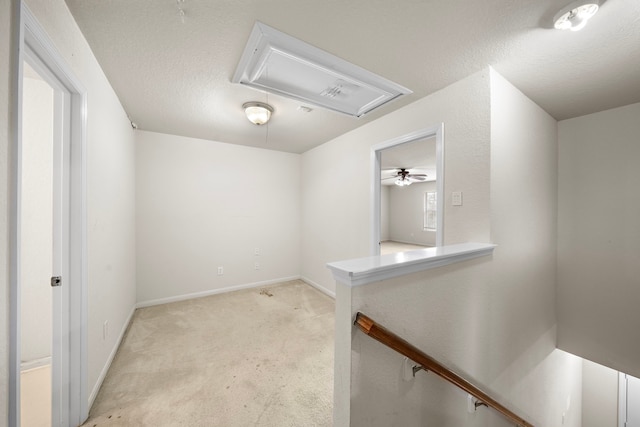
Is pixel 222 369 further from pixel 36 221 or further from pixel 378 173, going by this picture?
pixel 378 173

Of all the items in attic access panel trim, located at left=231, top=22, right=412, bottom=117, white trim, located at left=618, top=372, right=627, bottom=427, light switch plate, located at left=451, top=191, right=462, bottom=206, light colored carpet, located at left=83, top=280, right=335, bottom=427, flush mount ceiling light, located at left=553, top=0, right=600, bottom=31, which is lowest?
white trim, located at left=618, top=372, right=627, bottom=427

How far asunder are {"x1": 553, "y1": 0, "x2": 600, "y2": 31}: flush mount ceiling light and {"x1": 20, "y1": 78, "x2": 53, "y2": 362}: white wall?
3.72 m

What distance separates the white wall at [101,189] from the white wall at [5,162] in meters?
0.30

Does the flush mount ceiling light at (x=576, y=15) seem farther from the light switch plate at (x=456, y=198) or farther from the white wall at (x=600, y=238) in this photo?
the white wall at (x=600, y=238)

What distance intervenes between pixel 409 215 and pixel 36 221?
9288mm

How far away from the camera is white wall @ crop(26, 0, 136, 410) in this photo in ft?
4.36

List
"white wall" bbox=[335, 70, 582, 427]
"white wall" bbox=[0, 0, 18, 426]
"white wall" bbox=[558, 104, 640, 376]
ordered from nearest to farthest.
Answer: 1. "white wall" bbox=[0, 0, 18, 426]
2. "white wall" bbox=[335, 70, 582, 427]
3. "white wall" bbox=[558, 104, 640, 376]

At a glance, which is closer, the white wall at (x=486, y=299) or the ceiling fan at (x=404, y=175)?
the white wall at (x=486, y=299)

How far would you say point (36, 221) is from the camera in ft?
6.47

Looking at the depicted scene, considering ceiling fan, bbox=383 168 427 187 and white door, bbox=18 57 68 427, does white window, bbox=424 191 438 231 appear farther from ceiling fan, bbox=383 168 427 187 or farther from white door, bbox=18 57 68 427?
white door, bbox=18 57 68 427

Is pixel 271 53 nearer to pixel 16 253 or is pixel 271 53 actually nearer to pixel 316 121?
pixel 316 121

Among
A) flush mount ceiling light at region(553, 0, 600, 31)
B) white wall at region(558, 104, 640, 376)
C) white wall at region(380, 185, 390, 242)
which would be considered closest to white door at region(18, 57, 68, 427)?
flush mount ceiling light at region(553, 0, 600, 31)

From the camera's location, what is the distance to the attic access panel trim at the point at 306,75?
1.58m

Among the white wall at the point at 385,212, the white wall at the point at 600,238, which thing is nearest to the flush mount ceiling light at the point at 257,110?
the white wall at the point at 600,238
